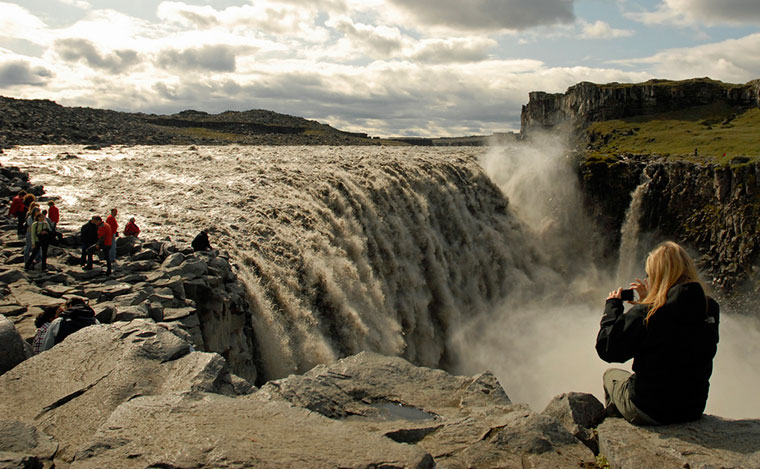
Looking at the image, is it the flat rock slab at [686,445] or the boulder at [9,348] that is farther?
the boulder at [9,348]

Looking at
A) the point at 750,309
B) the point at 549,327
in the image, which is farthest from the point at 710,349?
the point at 750,309

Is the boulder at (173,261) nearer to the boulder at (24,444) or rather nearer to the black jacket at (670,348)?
the boulder at (24,444)

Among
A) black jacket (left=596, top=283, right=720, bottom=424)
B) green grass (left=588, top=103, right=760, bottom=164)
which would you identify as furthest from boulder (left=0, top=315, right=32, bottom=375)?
green grass (left=588, top=103, right=760, bottom=164)

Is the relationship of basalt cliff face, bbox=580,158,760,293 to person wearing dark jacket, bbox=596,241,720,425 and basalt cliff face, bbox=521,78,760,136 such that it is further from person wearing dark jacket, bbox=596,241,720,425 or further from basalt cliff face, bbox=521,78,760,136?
basalt cliff face, bbox=521,78,760,136

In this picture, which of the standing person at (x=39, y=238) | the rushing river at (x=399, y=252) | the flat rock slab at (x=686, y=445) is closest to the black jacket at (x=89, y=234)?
the standing person at (x=39, y=238)

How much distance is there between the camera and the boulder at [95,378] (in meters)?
6.29

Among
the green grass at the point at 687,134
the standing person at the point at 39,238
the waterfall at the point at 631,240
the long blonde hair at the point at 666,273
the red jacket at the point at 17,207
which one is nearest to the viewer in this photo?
the long blonde hair at the point at 666,273

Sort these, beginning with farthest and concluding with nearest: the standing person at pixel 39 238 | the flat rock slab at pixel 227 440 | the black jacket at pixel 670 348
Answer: the standing person at pixel 39 238, the black jacket at pixel 670 348, the flat rock slab at pixel 227 440

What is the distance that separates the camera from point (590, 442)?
6270 millimetres

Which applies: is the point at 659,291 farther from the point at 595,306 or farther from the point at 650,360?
the point at 595,306

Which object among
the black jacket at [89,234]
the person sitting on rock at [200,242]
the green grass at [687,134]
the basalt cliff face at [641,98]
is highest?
the basalt cliff face at [641,98]

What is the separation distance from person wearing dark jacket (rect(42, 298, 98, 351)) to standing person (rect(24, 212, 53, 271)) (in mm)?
6042

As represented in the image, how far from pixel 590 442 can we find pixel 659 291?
211cm

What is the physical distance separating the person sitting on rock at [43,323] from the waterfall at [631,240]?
43094mm
